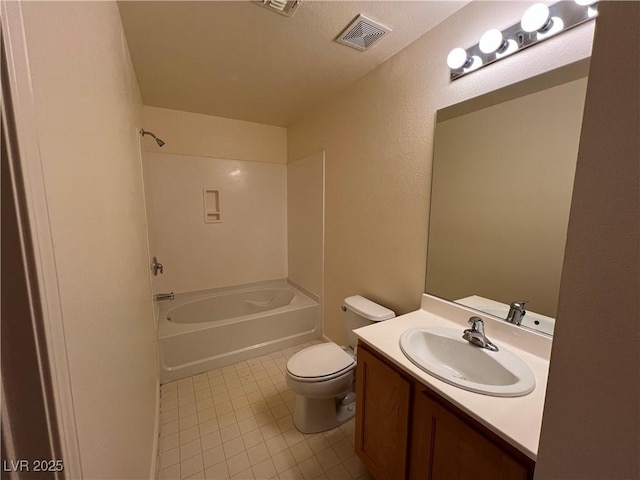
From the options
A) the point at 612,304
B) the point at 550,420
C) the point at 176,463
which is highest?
the point at 612,304

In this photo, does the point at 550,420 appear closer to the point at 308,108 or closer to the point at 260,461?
the point at 260,461

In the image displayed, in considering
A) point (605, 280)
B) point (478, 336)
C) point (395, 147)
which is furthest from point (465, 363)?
point (395, 147)

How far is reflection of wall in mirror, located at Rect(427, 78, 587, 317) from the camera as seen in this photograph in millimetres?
1041

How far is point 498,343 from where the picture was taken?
47.3 inches

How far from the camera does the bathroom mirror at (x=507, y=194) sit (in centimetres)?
104

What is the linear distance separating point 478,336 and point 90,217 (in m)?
1.46

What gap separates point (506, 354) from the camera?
1086 millimetres

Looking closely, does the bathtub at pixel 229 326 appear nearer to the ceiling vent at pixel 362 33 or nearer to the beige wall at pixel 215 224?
the beige wall at pixel 215 224

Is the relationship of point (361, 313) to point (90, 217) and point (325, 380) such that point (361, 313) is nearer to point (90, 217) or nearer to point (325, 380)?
point (325, 380)

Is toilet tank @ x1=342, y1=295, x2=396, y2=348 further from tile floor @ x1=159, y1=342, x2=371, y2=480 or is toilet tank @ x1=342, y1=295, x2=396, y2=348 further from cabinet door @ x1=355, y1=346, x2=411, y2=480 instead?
tile floor @ x1=159, y1=342, x2=371, y2=480

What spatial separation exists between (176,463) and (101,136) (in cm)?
169

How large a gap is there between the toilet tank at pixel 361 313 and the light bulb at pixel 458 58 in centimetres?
142

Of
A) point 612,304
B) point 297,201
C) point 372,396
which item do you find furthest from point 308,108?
point 612,304

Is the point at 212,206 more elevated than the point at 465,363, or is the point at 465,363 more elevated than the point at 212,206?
the point at 212,206
